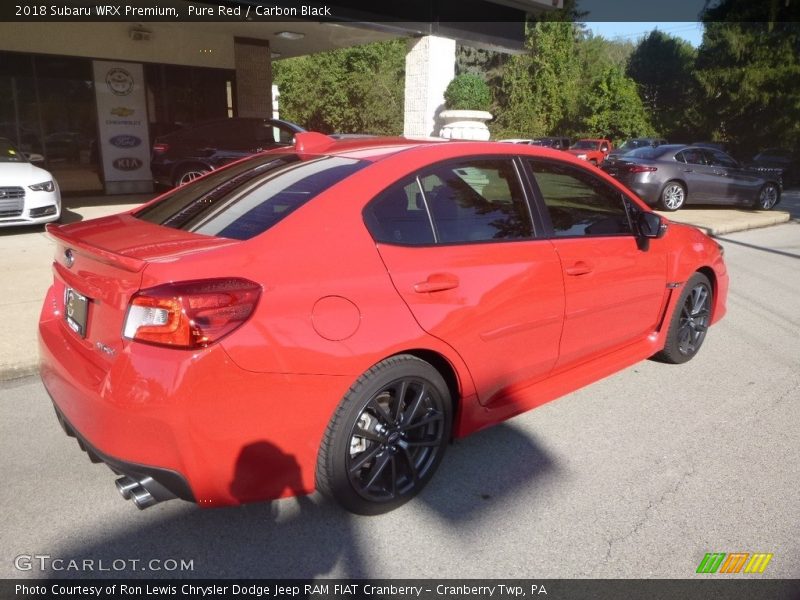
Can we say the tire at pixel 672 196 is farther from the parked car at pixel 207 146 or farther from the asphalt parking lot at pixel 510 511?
the asphalt parking lot at pixel 510 511

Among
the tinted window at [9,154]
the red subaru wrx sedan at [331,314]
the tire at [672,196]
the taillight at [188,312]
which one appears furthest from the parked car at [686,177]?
the taillight at [188,312]

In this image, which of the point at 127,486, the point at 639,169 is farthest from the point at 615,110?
the point at 127,486

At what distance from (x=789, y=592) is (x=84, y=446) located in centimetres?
281

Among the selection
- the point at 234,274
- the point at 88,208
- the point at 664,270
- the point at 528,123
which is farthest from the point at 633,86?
the point at 234,274

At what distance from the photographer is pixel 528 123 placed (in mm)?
42344

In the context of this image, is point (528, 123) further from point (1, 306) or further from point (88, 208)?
point (1, 306)

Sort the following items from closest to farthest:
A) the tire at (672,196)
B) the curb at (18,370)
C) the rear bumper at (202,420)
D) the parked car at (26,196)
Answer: the rear bumper at (202,420), the curb at (18,370), the parked car at (26,196), the tire at (672,196)

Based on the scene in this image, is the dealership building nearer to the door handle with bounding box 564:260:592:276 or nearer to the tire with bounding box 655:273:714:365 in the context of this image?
the tire with bounding box 655:273:714:365

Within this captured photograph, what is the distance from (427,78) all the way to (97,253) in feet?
41.3

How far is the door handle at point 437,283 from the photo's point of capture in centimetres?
267

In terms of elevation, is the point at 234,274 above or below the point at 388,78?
below

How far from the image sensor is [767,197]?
14844 mm

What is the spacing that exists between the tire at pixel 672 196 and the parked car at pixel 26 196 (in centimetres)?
1136

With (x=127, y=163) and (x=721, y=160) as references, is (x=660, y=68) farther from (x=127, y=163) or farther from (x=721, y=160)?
(x=127, y=163)
